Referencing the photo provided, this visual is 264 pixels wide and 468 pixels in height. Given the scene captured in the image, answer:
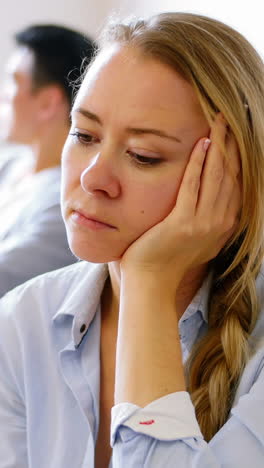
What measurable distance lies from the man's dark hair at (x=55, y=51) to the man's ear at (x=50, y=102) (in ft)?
0.05

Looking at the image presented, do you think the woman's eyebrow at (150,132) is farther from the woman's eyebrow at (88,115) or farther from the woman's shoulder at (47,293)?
the woman's shoulder at (47,293)

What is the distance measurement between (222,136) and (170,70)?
12 cm

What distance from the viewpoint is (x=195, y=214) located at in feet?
3.35

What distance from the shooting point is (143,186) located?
3.30 feet

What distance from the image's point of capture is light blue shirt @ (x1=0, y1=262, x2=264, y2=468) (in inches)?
37.1

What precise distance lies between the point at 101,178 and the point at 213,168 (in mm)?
161

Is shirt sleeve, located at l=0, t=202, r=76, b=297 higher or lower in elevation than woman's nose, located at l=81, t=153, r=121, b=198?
lower

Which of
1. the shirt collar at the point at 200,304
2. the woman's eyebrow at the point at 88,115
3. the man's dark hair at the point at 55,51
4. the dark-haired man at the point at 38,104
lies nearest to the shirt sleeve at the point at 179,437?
the shirt collar at the point at 200,304

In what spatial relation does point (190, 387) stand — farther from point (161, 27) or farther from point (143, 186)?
point (161, 27)

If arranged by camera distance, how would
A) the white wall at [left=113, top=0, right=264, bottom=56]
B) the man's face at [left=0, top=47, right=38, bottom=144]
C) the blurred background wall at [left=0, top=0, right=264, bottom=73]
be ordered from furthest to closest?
the blurred background wall at [left=0, top=0, right=264, bottom=73] < the man's face at [left=0, top=47, right=38, bottom=144] < the white wall at [left=113, top=0, right=264, bottom=56]

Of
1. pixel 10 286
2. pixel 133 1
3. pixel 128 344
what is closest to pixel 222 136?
pixel 128 344

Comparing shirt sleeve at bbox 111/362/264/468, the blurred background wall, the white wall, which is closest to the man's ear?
the white wall

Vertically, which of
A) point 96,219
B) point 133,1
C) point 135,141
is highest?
point 133,1

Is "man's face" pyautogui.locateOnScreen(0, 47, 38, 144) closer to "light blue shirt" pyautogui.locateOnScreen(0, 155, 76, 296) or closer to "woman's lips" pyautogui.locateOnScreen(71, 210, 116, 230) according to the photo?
"light blue shirt" pyautogui.locateOnScreen(0, 155, 76, 296)
